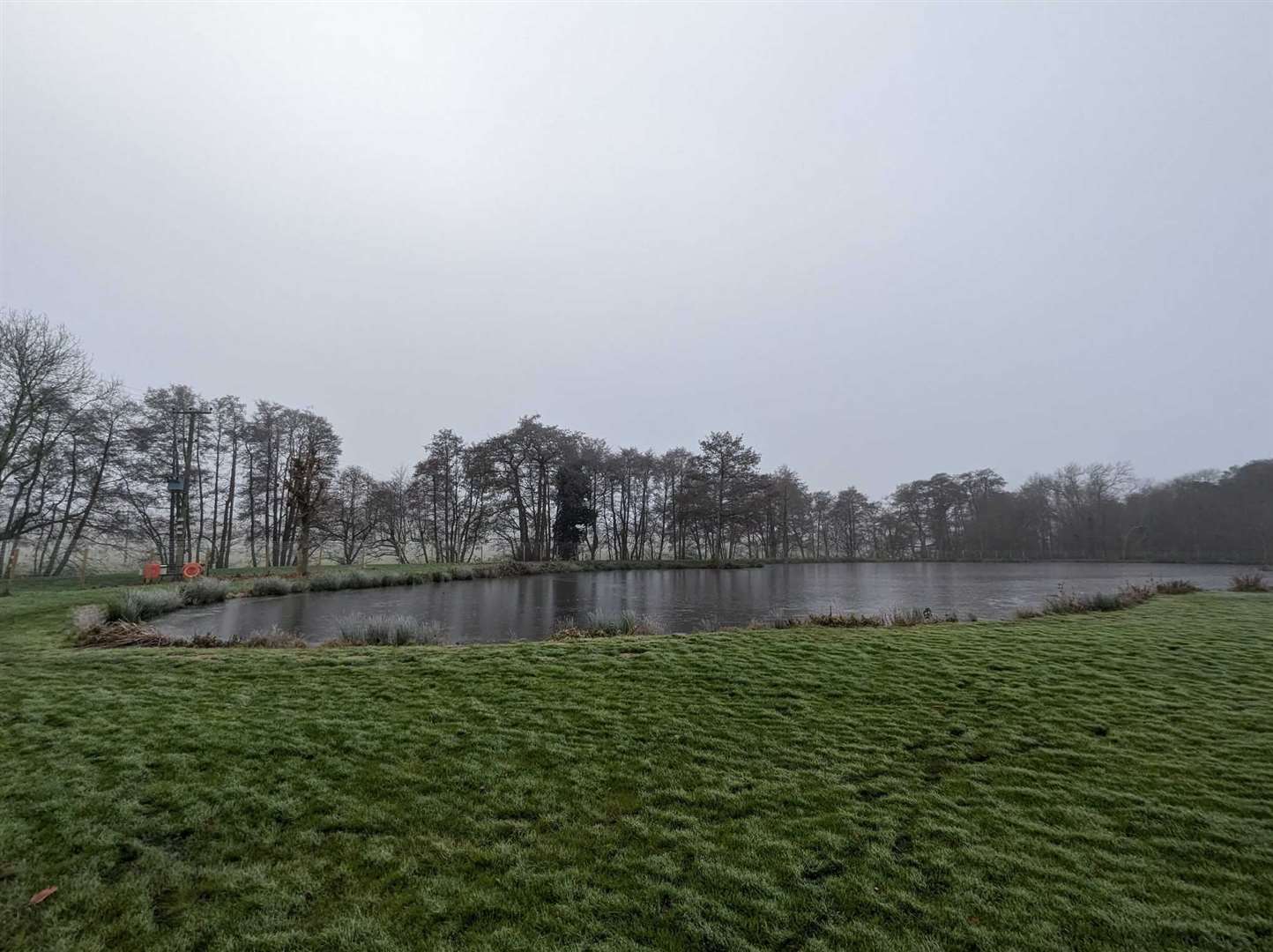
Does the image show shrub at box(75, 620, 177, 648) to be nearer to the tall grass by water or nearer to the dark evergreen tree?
the tall grass by water

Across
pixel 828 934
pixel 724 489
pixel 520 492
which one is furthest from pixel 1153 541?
pixel 828 934

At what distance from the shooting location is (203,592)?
54.9 feet

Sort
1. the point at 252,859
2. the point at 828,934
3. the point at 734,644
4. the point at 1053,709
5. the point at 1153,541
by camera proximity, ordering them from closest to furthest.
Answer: the point at 828,934, the point at 252,859, the point at 1053,709, the point at 734,644, the point at 1153,541

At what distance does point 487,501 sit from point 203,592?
2644cm

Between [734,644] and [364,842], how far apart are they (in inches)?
225

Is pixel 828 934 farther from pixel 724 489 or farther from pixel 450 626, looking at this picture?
pixel 724 489

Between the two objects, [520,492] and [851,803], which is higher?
[520,492]

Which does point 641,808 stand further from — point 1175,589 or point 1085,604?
point 1175,589

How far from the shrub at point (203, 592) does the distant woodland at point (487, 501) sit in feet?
21.1

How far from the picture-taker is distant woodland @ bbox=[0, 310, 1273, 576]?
25.3m

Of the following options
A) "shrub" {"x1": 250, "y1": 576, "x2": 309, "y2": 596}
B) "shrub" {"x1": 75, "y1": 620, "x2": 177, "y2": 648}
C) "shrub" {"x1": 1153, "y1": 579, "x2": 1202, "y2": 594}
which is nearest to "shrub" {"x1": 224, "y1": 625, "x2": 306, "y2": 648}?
"shrub" {"x1": 75, "y1": 620, "x2": 177, "y2": 648}

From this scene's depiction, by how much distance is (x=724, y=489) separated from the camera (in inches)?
1837

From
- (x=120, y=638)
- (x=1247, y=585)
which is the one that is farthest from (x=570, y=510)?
(x=1247, y=585)

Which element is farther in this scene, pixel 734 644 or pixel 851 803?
pixel 734 644
